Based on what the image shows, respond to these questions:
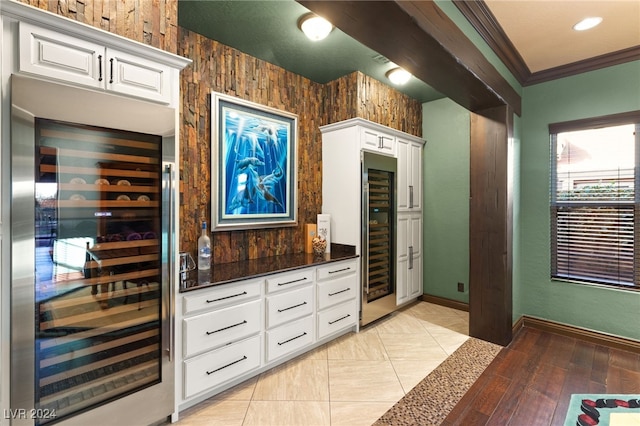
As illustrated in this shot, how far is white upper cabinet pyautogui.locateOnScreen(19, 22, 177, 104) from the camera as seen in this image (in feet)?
4.52

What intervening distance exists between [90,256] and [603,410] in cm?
329

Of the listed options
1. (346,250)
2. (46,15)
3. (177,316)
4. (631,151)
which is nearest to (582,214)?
(631,151)

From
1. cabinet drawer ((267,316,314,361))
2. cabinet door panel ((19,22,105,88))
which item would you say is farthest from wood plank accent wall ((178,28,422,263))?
cabinet door panel ((19,22,105,88))

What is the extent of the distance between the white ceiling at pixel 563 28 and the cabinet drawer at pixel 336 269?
2.39m

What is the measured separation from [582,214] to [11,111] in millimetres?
4398

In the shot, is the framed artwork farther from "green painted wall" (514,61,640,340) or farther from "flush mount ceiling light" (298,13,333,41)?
"green painted wall" (514,61,640,340)

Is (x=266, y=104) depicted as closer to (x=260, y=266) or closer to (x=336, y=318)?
(x=260, y=266)

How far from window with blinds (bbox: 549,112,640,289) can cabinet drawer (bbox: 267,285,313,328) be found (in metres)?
2.66

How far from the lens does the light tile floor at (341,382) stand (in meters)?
1.91

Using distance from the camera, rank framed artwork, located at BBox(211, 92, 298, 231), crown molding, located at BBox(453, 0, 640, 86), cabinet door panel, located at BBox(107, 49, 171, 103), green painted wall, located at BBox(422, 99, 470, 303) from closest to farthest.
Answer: cabinet door panel, located at BBox(107, 49, 171, 103)
crown molding, located at BBox(453, 0, 640, 86)
framed artwork, located at BBox(211, 92, 298, 231)
green painted wall, located at BBox(422, 99, 470, 303)

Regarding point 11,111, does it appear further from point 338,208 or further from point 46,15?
point 338,208

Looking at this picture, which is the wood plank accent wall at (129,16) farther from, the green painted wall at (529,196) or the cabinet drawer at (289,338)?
the cabinet drawer at (289,338)

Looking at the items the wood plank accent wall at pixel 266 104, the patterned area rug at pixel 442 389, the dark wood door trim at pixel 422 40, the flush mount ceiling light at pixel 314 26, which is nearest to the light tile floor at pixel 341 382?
the patterned area rug at pixel 442 389

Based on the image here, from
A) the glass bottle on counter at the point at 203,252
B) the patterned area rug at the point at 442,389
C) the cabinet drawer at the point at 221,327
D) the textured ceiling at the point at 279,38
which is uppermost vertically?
the textured ceiling at the point at 279,38
